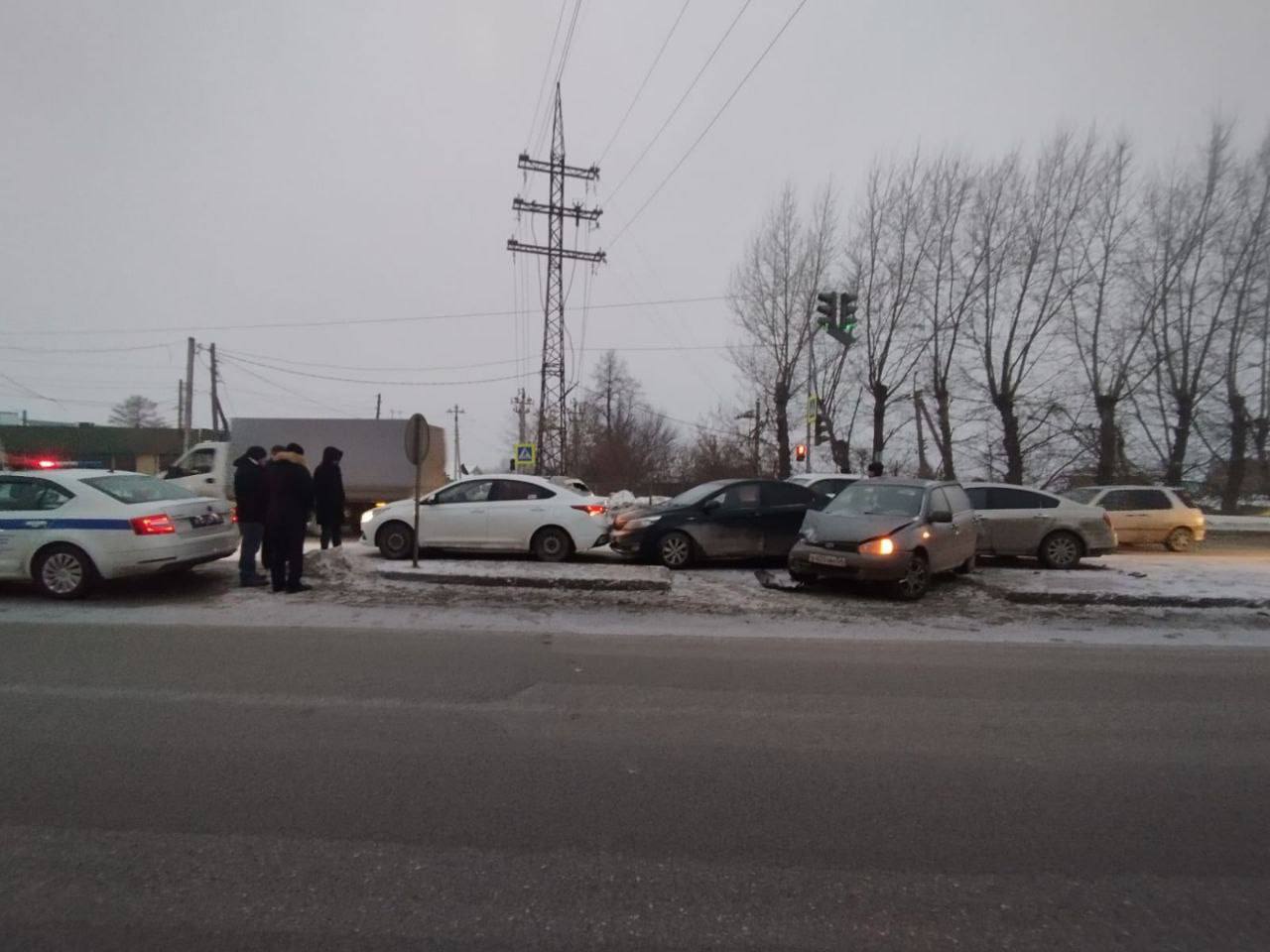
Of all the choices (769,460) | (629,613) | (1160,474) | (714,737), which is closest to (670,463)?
(769,460)

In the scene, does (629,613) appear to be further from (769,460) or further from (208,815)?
(769,460)

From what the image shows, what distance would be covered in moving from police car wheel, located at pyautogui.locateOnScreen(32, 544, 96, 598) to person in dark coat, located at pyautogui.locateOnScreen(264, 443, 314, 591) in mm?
1861

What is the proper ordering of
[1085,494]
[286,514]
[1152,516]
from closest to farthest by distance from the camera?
1. [286,514]
2. [1152,516]
3. [1085,494]

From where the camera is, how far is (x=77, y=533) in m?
8.55

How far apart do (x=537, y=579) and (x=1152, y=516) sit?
14260 mm

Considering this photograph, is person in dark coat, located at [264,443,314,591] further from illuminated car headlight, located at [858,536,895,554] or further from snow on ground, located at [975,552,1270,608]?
snow on ground, located at [975,552,1270,608]

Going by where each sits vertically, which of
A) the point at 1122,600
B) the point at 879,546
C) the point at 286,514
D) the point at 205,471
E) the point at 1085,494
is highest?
the point at 205,471

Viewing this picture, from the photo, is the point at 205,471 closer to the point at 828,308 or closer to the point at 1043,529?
the point at 828,308

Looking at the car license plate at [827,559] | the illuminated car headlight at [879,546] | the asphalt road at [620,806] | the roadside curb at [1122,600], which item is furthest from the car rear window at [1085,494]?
the asphalt road at [620,806]

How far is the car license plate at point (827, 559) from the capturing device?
977 centimetres

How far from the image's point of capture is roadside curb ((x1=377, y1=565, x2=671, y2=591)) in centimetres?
991

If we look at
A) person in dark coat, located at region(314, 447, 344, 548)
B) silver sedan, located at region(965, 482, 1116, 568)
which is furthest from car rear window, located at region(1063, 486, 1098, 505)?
person in dark coat, located at region(314, 447, 344, 548)

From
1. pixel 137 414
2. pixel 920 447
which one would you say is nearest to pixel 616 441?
pixel 920 447

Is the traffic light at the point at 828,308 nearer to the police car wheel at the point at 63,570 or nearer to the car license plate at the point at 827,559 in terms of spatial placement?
the car license plate at the point at 827,559
